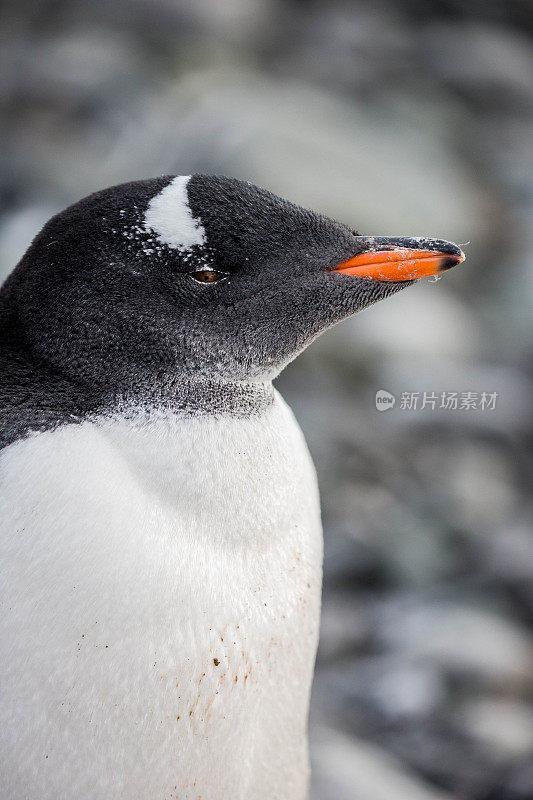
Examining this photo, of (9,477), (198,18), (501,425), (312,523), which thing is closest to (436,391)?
(501,425)

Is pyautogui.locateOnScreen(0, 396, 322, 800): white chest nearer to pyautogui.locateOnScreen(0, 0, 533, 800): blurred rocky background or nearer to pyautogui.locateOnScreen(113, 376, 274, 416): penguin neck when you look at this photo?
pyautogui.locateOnScreen(113, 376, 274, 416): penguin neck

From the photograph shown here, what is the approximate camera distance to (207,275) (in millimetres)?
551

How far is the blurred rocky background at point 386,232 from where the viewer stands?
117 cm

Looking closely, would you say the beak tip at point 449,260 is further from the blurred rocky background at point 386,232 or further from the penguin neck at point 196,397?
the blurred rocky background at point 386,232

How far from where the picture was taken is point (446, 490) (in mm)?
1422

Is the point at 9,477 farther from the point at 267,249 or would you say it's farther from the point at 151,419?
the point at 267,249

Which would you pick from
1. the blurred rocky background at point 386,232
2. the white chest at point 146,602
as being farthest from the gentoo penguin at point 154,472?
the blurred rocky background at point 386,232

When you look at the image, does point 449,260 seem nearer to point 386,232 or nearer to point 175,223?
point 175,223

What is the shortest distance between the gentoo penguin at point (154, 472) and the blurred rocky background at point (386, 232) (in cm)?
57

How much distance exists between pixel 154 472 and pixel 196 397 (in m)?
0.06

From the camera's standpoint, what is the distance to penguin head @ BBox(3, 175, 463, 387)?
0.54 m

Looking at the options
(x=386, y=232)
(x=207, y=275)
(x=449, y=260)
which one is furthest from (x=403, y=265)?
(x=386, y=232)

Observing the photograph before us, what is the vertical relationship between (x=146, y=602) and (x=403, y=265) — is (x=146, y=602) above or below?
below

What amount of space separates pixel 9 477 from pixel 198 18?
1433mm
